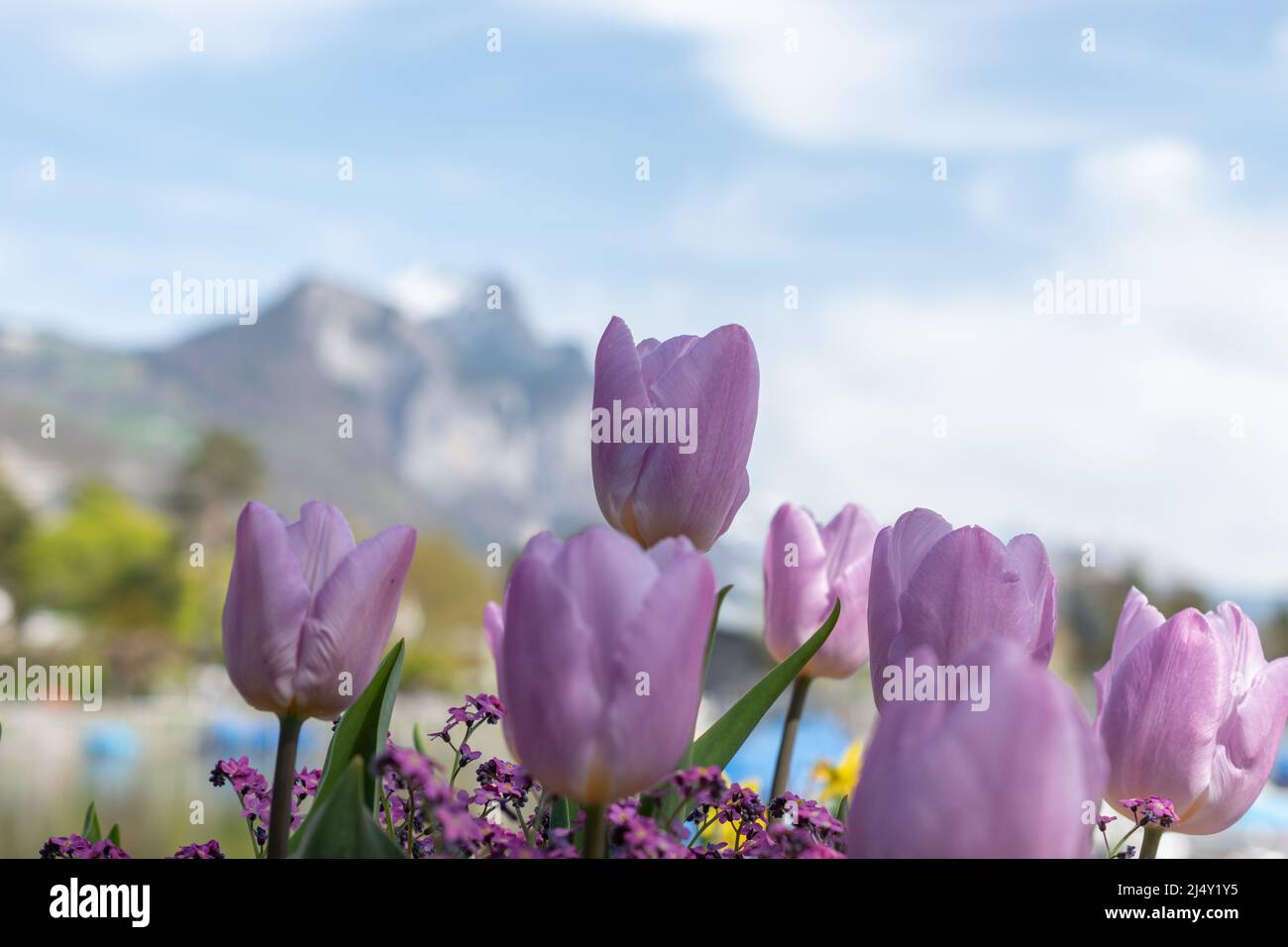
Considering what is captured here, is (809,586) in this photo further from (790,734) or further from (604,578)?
(604,578)

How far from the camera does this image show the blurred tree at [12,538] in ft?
186

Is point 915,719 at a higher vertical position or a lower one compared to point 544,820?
higher

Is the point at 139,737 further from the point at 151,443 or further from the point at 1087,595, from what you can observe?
the point at 151,443

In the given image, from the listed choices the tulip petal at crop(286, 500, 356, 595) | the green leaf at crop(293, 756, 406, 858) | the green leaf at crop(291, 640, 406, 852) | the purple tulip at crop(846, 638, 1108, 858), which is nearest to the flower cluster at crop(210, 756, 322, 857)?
the green leaf at crop(291, 640, 406, 852)

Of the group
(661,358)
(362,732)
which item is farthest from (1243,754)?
(362,732)

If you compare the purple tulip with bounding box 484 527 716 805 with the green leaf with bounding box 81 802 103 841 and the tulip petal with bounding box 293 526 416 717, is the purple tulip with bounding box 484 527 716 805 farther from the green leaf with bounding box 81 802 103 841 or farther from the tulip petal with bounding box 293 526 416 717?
the green leaf with bounding box 81 802 103 841

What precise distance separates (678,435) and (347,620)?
274mm

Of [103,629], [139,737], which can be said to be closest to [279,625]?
[139,737]

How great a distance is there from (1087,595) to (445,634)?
26083mm

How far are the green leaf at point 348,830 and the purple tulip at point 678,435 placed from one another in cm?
35

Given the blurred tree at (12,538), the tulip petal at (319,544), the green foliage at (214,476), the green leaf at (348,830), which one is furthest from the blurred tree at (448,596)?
the green leaf at (348,830)

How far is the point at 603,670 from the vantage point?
65 centimetres

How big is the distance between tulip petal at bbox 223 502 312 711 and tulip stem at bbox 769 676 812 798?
0.43 m
